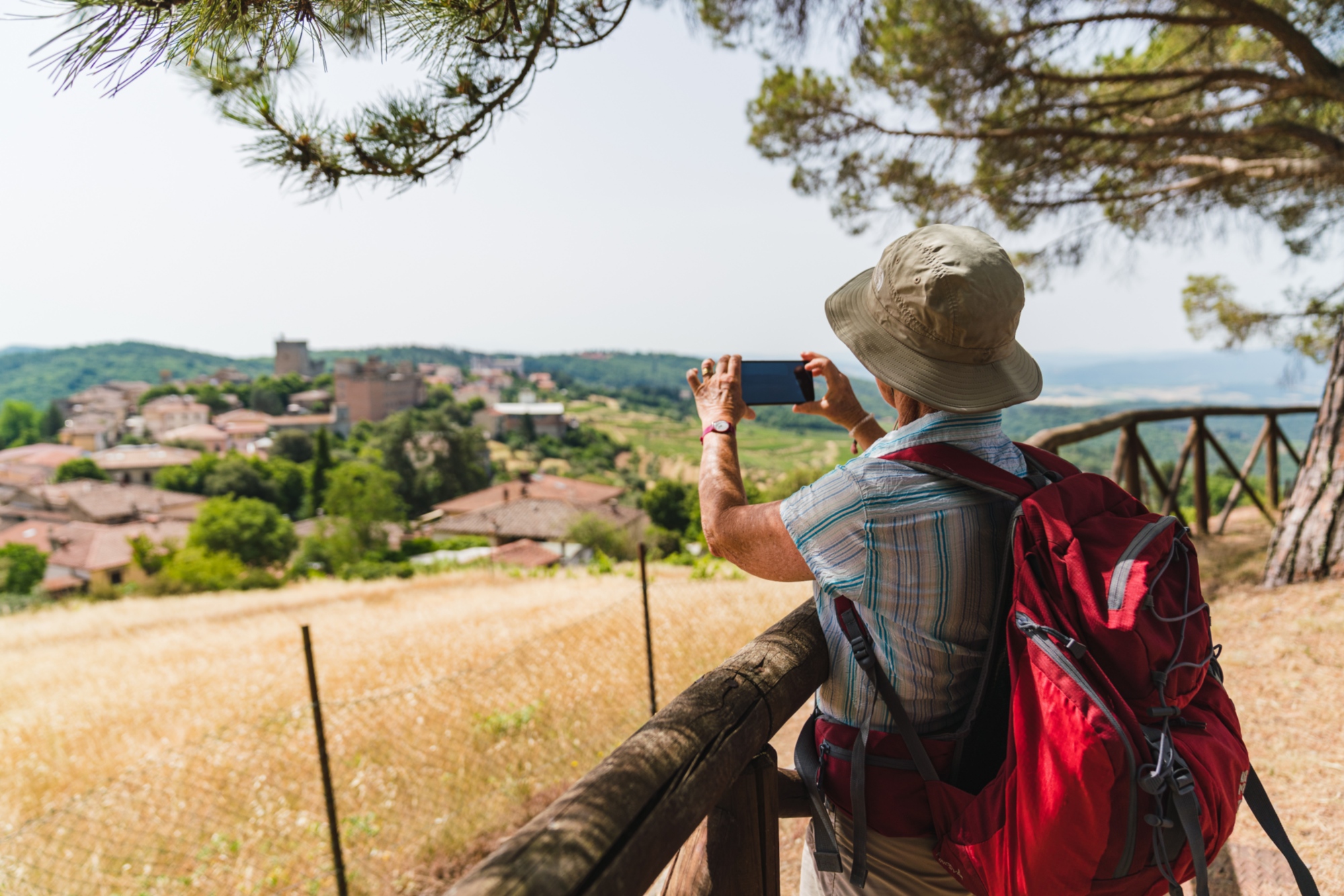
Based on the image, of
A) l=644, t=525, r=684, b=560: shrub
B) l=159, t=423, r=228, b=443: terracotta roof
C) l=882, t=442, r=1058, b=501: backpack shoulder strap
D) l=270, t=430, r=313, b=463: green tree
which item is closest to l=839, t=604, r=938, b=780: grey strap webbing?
l=882, t=442, r=1058, b=501: backpack shoulder strap

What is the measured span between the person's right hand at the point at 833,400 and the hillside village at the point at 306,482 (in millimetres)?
17445

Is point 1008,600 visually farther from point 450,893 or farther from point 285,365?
point 285,365

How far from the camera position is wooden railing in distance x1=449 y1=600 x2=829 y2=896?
651mm

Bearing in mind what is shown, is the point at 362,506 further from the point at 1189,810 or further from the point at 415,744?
the point at 1189,810

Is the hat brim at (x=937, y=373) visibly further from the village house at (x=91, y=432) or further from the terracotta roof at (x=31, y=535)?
the village house at (x=91, y=432)

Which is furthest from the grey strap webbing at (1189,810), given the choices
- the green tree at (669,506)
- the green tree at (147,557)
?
the green tree at (147,557)

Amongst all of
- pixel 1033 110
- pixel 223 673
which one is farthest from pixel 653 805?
pixel 223 673

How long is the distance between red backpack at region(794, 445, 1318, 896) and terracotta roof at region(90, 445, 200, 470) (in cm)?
7998

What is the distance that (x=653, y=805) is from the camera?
80cm

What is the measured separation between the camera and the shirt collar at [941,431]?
0.98 meters

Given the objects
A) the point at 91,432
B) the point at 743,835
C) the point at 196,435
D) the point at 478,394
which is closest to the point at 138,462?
the point at 196,435

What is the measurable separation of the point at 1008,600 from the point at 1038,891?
1.03ft

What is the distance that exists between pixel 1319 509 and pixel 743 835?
13.3 feet

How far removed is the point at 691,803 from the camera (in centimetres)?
85
